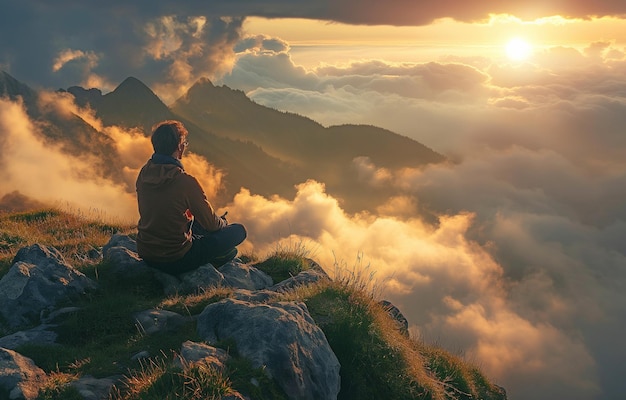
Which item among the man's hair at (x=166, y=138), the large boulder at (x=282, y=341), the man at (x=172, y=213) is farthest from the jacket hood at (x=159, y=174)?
the large boulder at (x=282, y=341)

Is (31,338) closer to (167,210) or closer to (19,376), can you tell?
(19,376)

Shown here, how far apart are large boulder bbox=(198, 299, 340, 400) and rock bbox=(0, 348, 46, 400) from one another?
235 cm

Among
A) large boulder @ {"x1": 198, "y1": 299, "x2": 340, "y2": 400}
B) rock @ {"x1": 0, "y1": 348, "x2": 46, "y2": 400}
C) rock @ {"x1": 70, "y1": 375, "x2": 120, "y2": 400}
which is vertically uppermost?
large boulder @ {"x1": 198, "y1": 299, "x2": 340, "y2": 400}

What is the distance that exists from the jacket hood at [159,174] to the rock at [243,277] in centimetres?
312

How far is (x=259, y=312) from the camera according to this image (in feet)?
26.2

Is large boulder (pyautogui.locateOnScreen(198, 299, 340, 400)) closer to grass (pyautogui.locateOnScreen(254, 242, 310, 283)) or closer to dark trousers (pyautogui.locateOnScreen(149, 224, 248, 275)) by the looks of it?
dark trousers (pyautogui.locateOnScreen(149, 224, 248, 275))

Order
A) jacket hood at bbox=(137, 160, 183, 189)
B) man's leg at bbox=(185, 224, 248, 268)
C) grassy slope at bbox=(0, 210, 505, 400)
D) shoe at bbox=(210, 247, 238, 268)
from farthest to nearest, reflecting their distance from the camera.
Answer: shoe at bbox=(210, 247, 238, 268) → man's leg at bbox=(185, 224, 248, 268) → jacket hood at bbox=(137, 160, 183, 189) → grassy slope at bbox=(0, 210, 505, 400)

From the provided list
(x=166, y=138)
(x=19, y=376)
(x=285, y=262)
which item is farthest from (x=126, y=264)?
(x=285, y=262)

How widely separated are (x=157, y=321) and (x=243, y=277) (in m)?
3.68

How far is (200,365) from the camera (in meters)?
6.26

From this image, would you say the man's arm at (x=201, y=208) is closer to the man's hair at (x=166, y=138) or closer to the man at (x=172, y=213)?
the man at (x=172, y=213)

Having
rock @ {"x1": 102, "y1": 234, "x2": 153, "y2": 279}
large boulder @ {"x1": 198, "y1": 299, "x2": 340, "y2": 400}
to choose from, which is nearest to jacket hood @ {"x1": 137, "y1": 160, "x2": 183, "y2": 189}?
rock @ {"x1": 102, "y1": 234, "x2": 153, "y2": 279}

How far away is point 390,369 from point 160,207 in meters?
5.51

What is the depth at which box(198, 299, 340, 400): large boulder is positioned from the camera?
7137 millimetres
